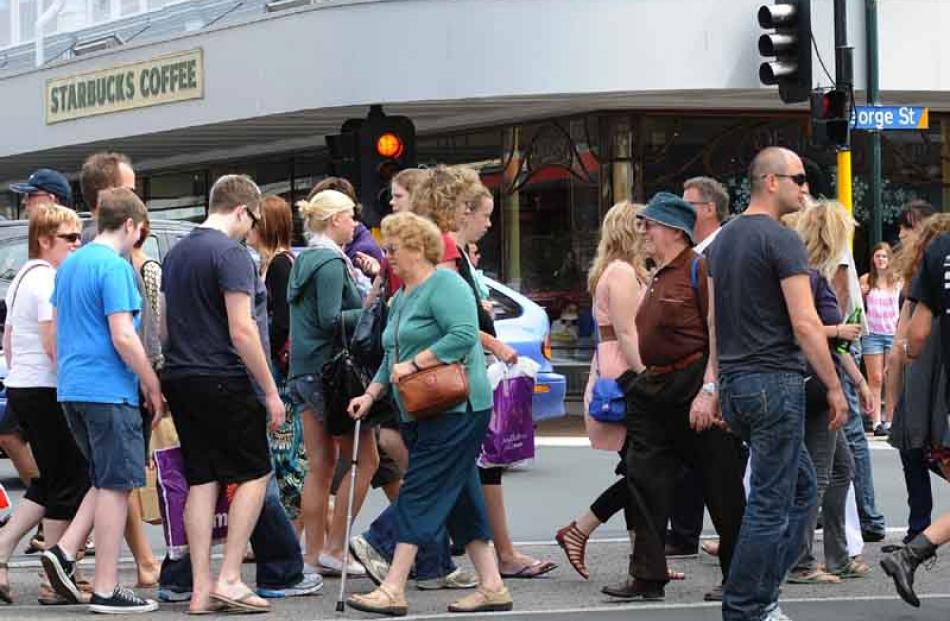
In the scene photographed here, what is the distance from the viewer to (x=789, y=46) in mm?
16578

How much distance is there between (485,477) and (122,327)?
2006mm

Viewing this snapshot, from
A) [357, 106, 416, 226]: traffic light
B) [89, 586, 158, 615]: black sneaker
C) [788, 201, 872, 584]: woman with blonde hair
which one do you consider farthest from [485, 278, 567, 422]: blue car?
[89, 586, 158, 615]: black sneaker

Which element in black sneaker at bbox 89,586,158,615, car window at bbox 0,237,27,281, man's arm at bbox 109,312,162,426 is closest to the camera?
man's arm at bbox 109,312,162,426

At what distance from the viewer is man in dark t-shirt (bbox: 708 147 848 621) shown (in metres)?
7.93

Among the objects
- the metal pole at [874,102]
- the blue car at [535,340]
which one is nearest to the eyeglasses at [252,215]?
the blue car at [535,340]

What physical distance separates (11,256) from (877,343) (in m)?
8.62

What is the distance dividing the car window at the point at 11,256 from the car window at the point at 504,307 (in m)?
3.47

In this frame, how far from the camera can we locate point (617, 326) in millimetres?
9531

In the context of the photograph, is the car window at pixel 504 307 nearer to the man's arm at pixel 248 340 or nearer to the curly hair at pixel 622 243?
the curly hair at pixel 622 243

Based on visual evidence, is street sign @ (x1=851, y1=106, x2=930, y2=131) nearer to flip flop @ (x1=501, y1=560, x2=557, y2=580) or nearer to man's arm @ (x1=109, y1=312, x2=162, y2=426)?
flip flop @ (x1=501, y1=560, x2=557, y2=580)

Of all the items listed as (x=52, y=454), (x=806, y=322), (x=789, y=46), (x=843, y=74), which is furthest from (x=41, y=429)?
(x=843, y=74)

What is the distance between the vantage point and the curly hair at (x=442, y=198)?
935 cm

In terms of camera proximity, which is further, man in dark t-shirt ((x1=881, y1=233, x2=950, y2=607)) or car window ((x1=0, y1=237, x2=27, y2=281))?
car window ((x1=0, y1=237, x2=27, y2=281))

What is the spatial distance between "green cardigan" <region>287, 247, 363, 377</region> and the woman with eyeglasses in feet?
3.69
